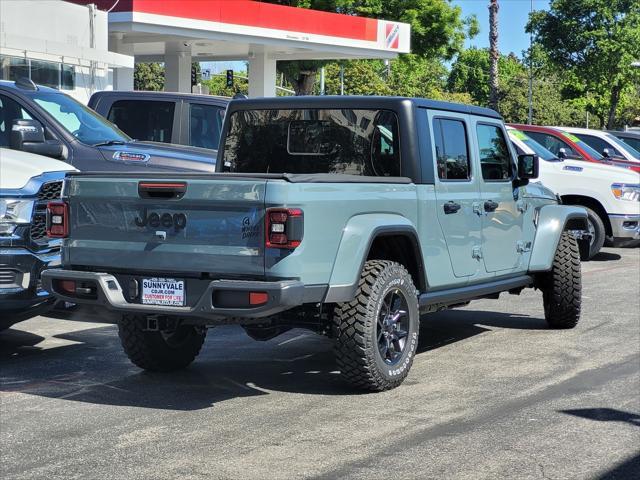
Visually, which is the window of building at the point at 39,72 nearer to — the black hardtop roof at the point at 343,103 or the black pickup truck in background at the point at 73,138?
the black pickup truck in background at the point at 73,138

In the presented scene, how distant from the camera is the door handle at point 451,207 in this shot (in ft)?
24.9

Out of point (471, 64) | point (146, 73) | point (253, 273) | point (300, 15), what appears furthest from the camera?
point (471, 64)

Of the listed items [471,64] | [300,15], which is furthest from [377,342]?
[471,64]

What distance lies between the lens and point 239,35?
29.2m

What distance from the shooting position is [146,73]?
97188 millimetres

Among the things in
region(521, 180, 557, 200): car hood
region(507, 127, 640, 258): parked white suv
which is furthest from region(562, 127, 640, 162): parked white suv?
region(521, 180, 557, 200): car hood

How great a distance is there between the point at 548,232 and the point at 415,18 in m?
35.2

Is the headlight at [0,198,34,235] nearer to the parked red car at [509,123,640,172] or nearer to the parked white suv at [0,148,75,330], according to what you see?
the parked white suv at [0,148,75,330]

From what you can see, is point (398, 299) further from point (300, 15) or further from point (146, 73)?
point (146, 73)

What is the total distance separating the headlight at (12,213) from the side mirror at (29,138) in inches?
67.6

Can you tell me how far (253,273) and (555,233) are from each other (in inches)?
161

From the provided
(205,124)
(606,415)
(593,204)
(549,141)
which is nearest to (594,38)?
(549,141)

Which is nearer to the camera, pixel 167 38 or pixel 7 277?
pixel 7 277

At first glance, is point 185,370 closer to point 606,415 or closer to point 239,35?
point 606,415
